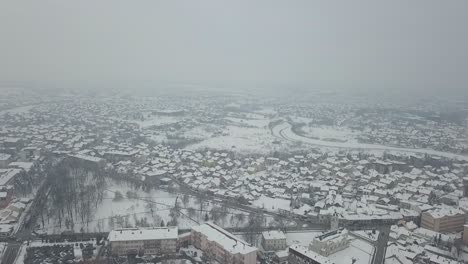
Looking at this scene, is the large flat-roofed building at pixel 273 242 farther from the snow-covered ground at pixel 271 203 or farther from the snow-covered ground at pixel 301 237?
the snow-covered ground at pixel 271 203

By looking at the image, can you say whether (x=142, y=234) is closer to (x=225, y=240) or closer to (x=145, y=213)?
(x=225, y=240)

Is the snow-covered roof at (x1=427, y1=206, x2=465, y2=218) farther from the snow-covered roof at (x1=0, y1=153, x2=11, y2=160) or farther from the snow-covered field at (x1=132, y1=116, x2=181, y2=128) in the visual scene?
the snow-covered field at (x1=132, y1=116, x2=181, y2=128)

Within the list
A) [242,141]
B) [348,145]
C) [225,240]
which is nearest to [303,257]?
[225,240]

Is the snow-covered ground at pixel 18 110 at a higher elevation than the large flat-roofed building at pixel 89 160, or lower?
higher

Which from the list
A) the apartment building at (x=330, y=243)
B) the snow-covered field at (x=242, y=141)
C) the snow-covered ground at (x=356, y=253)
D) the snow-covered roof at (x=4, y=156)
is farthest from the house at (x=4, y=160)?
the snow-covered ground at (x=356, y=253)

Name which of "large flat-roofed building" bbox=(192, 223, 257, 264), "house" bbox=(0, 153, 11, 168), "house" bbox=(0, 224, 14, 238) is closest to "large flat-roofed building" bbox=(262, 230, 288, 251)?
"large flat-roofed building" bbox=(192, 223, 257, 264)

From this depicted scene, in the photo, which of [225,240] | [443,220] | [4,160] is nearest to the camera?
[225,240]
